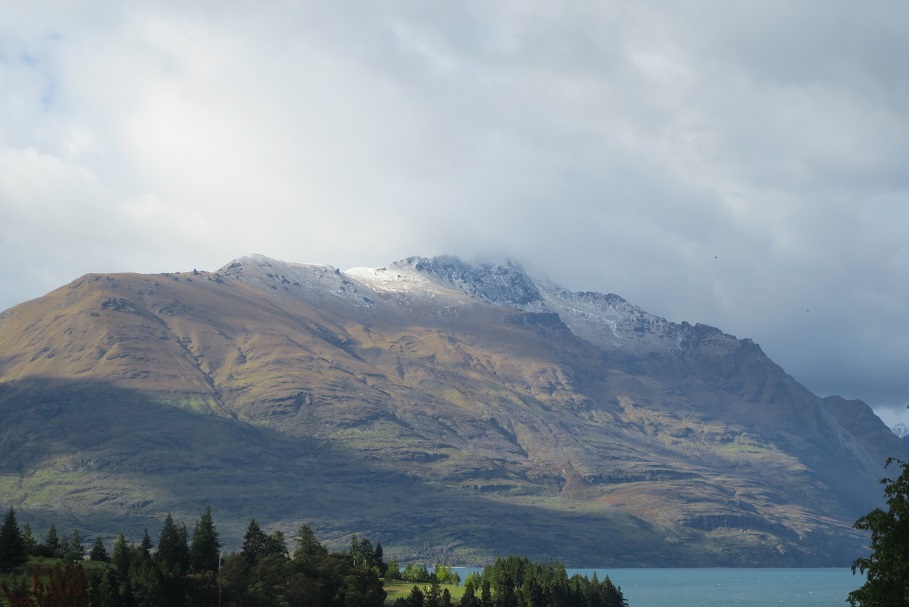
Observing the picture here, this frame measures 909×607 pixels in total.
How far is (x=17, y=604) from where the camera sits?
8681 cm

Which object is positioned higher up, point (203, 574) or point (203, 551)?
point (203, 551)

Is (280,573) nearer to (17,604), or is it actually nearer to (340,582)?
(340,582)

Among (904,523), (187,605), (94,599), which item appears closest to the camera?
(904,523)

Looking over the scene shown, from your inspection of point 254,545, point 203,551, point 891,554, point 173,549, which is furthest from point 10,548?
A: point 891,554

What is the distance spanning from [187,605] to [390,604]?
144ft

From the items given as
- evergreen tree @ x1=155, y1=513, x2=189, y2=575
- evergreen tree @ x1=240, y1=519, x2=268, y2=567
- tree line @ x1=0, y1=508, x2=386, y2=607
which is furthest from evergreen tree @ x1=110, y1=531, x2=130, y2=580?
evergreen tree @ x1=240, y1=519, x2=268, y2=567

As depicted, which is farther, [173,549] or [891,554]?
[173,549]

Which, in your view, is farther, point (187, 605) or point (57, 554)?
point (57, 554)

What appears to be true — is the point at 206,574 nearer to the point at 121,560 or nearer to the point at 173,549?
the point at 121,560

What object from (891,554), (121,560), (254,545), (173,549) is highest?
(254,545)

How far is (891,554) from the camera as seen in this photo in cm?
5988

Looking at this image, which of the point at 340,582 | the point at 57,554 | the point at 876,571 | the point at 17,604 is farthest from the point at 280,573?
the point at 876,571

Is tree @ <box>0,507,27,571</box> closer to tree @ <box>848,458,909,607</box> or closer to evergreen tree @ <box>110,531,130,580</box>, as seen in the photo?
evergreen tree @ <box>110,531,130,580</box>

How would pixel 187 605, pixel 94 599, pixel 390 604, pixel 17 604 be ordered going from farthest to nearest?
pixel 390 604
pixel 187 605
pixel 94 599
pixel 17 604
